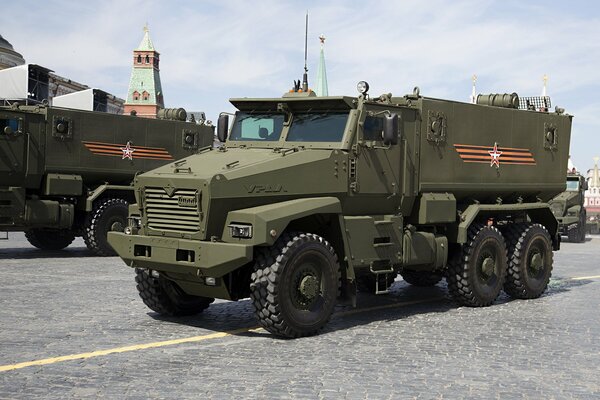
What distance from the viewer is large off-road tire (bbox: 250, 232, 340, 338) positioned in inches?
318

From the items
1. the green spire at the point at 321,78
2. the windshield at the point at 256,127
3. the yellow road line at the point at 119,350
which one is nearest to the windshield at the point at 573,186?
the windshield at the point at 256,127

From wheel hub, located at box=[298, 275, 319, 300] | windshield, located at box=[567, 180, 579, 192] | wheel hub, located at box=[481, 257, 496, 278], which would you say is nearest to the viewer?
wheel hub, located at box=[298, 275, 319, 300]

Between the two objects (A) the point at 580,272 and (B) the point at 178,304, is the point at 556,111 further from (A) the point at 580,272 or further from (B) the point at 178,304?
(B) the point at 178,304

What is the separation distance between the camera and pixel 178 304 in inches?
373

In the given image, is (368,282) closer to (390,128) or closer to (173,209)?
(390,128)

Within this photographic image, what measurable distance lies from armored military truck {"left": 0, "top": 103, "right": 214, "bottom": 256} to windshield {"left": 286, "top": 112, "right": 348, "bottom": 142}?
28.4 feet

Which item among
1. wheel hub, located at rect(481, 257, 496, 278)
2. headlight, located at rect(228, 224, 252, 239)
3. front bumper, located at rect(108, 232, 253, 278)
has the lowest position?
wheel hub, located at rect(481, 257, 496, 278)

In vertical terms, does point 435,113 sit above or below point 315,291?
above

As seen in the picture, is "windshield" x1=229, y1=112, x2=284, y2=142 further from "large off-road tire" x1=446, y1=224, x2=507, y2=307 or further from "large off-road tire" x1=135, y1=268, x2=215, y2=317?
"large off-road tire" x1=446, y1=224, x2=507, y2=307

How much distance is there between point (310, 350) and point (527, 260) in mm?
5353

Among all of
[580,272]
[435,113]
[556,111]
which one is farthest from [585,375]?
[580,272]

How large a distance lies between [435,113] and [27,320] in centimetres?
584

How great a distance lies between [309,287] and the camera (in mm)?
8383

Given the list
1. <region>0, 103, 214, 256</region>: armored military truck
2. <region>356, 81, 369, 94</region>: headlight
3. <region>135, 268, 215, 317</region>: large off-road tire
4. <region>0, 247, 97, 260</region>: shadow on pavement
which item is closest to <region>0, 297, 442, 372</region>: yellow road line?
<region>135, 268, 215, 317</region>: large off-road tire
